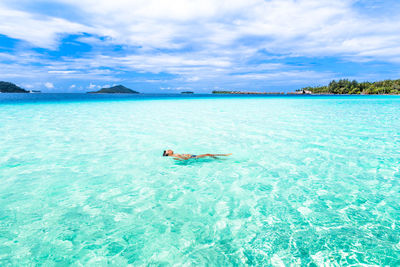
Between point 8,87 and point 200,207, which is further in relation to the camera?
point 8,87

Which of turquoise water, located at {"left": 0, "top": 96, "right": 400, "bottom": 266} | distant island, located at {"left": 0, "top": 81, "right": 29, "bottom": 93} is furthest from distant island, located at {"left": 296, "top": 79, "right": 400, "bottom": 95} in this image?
distant island, located at {"left": 0, "top": 81, "right": 29, "bottom": 93}

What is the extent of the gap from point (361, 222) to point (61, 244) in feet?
15.5

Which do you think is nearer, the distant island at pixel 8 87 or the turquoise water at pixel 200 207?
the turquoise water at pixel 200 207

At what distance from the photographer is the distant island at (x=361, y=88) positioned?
414 ft

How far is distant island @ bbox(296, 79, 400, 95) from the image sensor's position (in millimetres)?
126262

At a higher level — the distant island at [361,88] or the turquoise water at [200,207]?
the distant island at [361,88]

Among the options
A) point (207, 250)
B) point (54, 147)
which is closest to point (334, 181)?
point (207, 250)

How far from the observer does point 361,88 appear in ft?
495

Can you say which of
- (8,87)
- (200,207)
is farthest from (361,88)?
(8,87)

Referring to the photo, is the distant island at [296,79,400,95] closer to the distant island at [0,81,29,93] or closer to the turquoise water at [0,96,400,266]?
the turquoise water at [0,96,400,266]

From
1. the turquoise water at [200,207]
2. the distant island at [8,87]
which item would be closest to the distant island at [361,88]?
the turquoise water at [200,207]

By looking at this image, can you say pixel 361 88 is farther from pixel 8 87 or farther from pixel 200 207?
pixel 8 87

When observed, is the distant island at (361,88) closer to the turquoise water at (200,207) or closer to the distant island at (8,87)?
the turquoise water at (200,207)

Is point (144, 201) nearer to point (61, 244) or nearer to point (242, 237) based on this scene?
point (61, 244)
